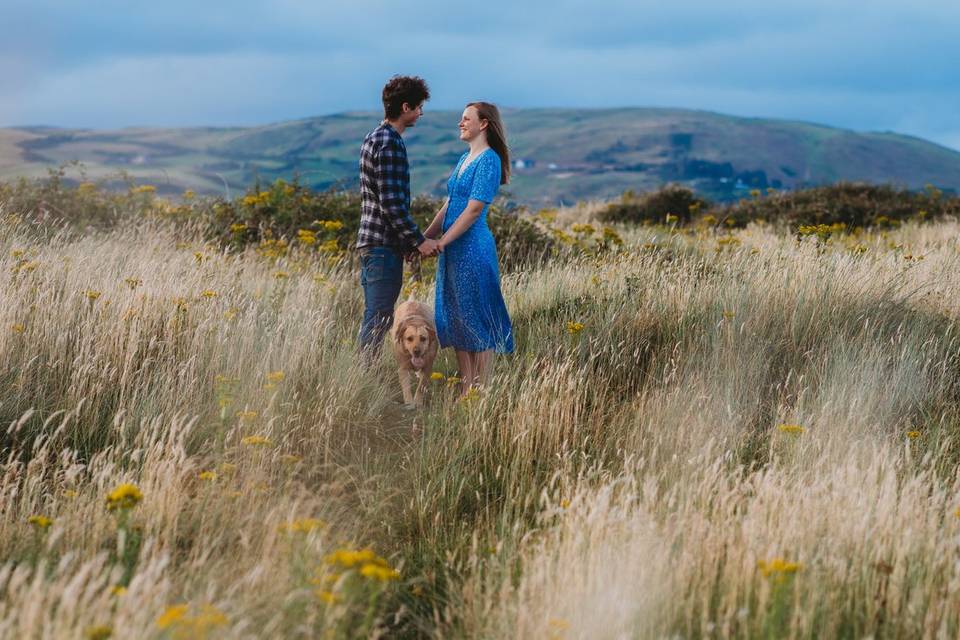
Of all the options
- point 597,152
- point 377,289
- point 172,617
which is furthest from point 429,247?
point 597,152

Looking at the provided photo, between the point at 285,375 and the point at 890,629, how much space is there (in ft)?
10.7

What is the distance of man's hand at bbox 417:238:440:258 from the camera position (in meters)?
5.76

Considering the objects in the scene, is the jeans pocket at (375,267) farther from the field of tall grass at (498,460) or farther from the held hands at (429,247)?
the field of tall grass at (498,460)

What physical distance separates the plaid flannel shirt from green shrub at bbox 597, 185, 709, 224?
13.1 m

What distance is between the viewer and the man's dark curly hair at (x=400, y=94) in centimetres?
582

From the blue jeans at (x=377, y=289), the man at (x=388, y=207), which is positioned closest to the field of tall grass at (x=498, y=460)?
the blue jeans at (x=377, y=289)

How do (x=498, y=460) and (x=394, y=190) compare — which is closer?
(x=498, y=460)

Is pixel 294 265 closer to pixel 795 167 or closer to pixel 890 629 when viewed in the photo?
pixel 890 629

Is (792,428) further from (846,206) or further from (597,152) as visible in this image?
(597,152)

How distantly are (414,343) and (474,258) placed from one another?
666 millimetres

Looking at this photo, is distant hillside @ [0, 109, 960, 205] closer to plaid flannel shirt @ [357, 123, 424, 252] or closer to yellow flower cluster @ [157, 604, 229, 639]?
plaid flannel shirt @ [357, 123, 424, 252]

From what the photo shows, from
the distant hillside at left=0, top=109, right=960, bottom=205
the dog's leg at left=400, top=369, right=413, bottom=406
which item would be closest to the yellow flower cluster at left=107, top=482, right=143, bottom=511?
the dog's leg at left=400, top=369, right=413, bottom=406

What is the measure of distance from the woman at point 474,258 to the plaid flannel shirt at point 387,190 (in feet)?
0.82

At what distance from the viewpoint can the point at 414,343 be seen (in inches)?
217
